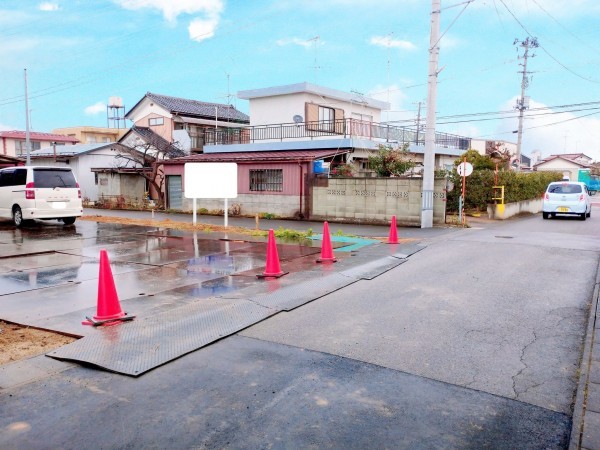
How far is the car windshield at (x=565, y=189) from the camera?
780 inches

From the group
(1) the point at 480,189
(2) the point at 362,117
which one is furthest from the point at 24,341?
(2) the point at 362,117

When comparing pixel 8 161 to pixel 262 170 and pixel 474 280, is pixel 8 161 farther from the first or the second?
pixel 474 280

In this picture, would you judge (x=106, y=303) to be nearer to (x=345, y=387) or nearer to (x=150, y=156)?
(x=345, y=387)

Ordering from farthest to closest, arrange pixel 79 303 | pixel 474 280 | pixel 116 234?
pixel 116 234
pixel 474 280
pixel 79 303

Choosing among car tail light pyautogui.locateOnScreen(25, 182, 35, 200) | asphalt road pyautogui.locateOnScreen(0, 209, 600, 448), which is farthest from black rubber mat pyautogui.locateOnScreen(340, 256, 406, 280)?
car tail light pyautogui.locateOnScreen(25, 182, 35, 200)

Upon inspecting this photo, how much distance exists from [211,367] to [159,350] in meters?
0.67

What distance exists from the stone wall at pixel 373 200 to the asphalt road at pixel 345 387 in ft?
34.9

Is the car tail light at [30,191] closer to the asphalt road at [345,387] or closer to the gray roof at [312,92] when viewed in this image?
the asphalt road at [345,387]

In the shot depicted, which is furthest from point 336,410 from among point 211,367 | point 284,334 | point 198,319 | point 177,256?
point 177,256

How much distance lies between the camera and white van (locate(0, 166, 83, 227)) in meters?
14.4

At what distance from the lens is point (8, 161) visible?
2502cm

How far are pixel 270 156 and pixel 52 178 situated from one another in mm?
9819

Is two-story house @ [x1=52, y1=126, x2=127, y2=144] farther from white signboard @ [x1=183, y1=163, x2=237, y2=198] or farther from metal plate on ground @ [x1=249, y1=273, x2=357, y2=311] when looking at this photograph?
metal plate on ground @ [x1=249, y1=273, x2=357, y2=311]

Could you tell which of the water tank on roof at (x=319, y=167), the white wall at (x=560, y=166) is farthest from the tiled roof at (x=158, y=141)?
the white wall at (x=560, y=166)
